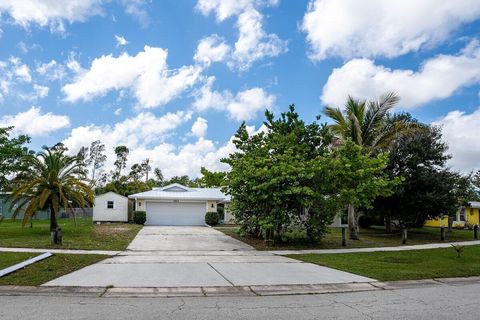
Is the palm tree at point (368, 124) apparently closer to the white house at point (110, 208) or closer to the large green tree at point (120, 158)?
the white house at point (110, 208)

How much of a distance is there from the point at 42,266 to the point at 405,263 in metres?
10.5

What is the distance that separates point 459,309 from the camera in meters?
6.84

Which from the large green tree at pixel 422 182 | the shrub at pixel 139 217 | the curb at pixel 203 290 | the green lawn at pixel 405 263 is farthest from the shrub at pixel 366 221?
the curb at pixel 203 290

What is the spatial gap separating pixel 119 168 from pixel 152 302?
5485 cm

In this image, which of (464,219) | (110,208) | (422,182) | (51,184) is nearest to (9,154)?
(51,184)

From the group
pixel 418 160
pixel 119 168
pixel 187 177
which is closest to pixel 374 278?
pixel 418 160

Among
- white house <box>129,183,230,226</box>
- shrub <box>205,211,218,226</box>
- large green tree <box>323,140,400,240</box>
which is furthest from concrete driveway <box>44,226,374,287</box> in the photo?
white house <box>129,183,230,226</box>

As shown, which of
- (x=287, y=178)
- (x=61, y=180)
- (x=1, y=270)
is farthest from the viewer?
(x=61, y=180)

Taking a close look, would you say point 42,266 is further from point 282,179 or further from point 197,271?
point 282,179

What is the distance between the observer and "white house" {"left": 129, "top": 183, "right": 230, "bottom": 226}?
1258 inches

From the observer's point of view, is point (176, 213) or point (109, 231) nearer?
point (109, 231)

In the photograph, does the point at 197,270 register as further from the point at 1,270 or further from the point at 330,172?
the point at 330,172

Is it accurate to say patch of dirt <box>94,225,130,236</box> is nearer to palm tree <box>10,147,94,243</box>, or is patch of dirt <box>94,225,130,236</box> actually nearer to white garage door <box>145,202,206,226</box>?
palm tree <box>10,147,94,243</box>

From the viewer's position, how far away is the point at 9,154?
2264cm
